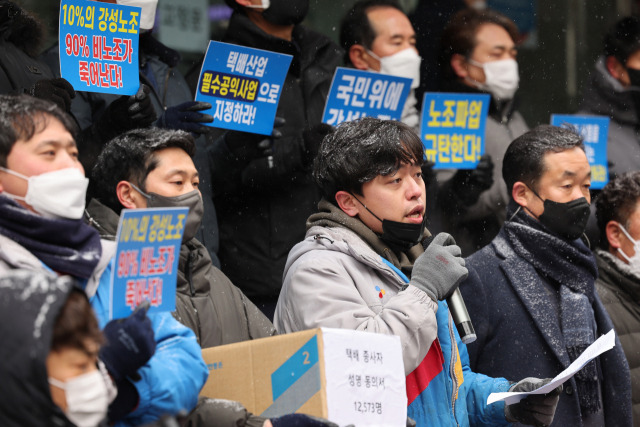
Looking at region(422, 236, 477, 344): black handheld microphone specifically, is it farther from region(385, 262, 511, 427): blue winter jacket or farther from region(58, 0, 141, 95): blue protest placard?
region(58, 0, 141, 95): blue protest placard

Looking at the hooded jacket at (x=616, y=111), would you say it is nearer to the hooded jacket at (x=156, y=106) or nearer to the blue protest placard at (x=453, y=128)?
the blue protest placard at (x=453, y=128)

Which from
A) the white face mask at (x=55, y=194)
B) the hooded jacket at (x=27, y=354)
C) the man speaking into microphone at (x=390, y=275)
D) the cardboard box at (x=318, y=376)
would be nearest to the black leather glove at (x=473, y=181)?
the man speaking into microphone at (x=390, y=275)

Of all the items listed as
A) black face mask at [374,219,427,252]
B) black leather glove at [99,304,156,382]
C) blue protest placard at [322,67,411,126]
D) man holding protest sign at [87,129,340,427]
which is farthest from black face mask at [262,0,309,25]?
black leather glove at [99,304,156,382]

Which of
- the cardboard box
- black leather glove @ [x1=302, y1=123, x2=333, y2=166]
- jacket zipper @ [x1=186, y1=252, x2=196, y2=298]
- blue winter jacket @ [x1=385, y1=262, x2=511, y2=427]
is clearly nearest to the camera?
the cardboard box

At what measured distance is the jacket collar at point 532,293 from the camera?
5781 mm

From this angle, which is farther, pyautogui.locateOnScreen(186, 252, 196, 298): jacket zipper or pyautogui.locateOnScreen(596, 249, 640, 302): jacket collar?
pyautogui.locateOnScreen(596, 249, 640, 302): jacket collar

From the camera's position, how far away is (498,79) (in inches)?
309

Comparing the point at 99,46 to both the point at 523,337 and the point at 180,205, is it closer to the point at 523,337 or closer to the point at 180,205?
the point at 180,205

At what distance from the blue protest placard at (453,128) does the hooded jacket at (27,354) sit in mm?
4107

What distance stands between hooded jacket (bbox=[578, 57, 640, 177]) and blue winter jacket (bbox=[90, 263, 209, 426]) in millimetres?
5370

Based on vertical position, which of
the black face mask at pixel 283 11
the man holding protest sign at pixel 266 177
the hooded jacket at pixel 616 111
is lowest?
the man holding protest sign at pixel 266 177

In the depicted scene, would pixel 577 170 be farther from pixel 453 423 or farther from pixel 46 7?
pixel 46 7

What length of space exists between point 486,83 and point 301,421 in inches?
186

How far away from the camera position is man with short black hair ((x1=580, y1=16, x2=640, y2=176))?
330 inches
